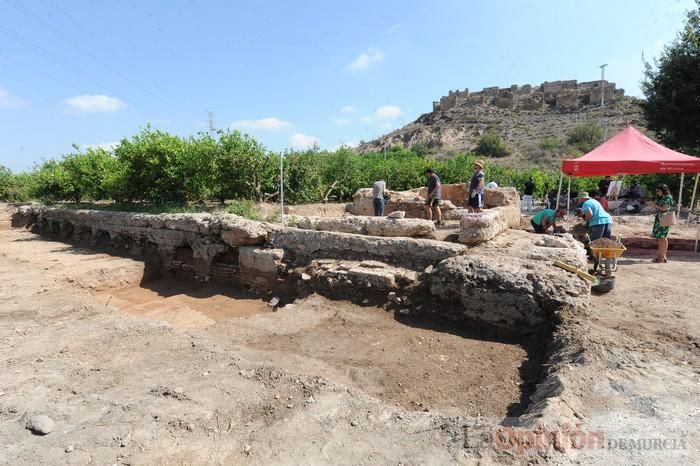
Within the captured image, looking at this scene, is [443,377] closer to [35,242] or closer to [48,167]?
[35,242]

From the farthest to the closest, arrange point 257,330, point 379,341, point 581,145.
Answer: point 581,145
point 257,330
point 379,341

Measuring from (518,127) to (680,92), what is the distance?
29.5 metres

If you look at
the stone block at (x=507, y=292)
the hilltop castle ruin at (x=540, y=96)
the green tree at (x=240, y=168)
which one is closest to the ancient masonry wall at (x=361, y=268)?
the stone block at (x=507, y=292)

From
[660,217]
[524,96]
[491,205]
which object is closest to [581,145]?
[524,96]

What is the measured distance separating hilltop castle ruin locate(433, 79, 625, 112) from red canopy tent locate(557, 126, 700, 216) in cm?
4396

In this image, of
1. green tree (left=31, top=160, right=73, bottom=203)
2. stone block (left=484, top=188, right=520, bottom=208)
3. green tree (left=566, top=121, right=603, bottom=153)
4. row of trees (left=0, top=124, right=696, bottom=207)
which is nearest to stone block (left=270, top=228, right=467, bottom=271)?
row of trees (left=0, top=124, right=696, bottom=207)

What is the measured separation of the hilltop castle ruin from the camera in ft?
150

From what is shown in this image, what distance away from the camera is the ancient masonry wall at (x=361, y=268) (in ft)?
13.7

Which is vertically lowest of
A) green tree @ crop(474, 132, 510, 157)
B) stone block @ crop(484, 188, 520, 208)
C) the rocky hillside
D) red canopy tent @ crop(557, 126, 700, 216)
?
stone block @ crop(484, 188, 520, 208)

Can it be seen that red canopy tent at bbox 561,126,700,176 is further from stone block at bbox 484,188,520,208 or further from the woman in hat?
stone block at bbox 484,188,520,208

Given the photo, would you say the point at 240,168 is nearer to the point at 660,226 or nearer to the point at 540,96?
the point at 660,226

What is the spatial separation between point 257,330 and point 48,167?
19.0 metres

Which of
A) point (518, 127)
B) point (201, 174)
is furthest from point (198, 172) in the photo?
point (518, 127)

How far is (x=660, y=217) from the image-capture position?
6.73 m
